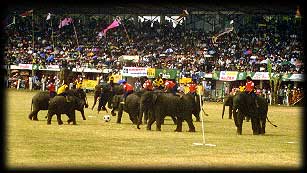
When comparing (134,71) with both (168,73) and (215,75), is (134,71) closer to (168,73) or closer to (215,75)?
(168,73)

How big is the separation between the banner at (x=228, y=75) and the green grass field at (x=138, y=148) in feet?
82.3

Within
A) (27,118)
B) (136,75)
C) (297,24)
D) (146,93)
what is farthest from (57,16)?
(146,93)

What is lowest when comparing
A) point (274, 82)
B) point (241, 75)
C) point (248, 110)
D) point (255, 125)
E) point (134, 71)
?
point (255, 125)

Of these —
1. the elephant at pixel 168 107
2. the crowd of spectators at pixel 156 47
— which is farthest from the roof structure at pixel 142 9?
the elephant at pixel 168 107

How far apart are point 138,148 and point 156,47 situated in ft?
149

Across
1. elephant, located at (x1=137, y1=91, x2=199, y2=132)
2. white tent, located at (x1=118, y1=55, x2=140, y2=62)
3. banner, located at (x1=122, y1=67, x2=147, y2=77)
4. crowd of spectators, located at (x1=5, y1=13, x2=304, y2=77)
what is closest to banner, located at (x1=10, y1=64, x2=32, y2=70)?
crowd of spectators, located at (x1=5, y1=13, x2=304, y2=77)

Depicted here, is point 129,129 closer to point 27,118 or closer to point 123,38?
point 27,118

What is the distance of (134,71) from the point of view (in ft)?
185

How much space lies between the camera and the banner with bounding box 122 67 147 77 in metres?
55.8

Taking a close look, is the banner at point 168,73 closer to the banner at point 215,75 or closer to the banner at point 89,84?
the banner at point 215,75

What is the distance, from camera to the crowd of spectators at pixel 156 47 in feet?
179

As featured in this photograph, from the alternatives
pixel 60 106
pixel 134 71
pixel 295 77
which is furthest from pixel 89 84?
pixel 60 106

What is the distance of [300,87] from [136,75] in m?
13.8

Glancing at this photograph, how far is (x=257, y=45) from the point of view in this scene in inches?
2247
